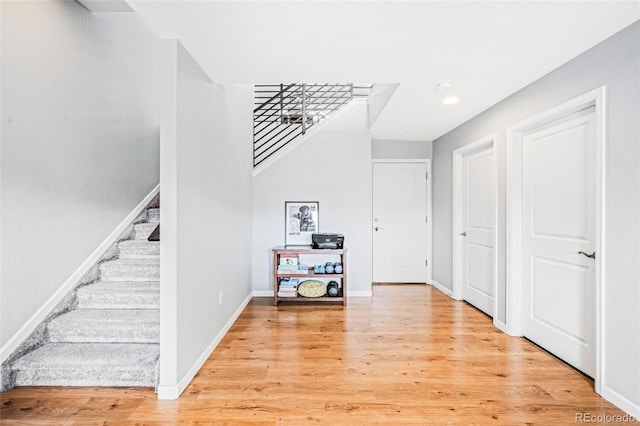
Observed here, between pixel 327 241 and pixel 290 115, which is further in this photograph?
pixel 290 115

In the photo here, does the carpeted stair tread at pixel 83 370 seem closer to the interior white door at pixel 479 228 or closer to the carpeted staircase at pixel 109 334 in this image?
the carpeted staircase at pixel 109 334

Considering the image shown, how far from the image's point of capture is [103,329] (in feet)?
7.56

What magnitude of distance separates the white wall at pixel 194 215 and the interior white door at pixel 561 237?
2.77 meters

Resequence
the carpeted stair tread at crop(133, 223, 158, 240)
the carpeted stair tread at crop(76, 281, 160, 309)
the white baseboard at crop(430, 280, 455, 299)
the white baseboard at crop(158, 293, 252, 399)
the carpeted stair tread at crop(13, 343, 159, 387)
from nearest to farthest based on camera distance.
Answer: the white baseboard at crop(158, 293, 252, 399) → the carpeted stair tread at crop(13, 343, 159, 387) → the carpeted stair tread at crop(76, 281, 160, 309) → the carpeted stair tread at crop(133, 223, 158, 240) → the white baseboard at crop(430, 280, 455, 299)

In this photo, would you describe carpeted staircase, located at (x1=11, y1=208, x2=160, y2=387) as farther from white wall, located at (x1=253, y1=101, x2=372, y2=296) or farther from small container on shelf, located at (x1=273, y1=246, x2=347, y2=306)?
white wall, located at (x1=253, y1=101, x2=372, y2=296)

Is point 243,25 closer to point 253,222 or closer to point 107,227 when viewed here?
point 107,227

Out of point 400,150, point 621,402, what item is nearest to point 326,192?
point 400,150

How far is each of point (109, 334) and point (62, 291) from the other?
→ 54cm


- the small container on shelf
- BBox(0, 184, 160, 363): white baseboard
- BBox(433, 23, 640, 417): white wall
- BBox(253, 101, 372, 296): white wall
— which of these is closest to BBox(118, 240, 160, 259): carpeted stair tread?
BBox(0, 184, 160, 363): white baseboard

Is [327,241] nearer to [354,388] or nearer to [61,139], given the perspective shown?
[354,388]

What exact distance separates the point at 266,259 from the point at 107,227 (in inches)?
75.6

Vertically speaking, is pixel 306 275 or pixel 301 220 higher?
pixel 301 220

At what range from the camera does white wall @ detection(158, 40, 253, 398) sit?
6.28 ft

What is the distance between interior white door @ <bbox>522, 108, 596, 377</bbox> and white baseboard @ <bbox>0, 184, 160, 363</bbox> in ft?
12.6
